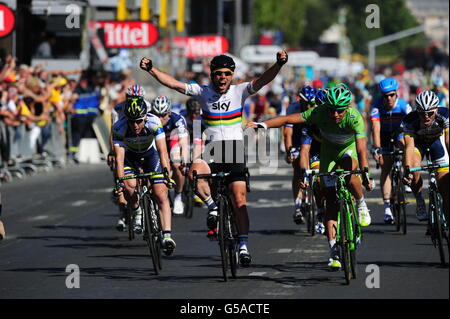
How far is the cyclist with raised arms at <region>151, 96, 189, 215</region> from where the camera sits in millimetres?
16766

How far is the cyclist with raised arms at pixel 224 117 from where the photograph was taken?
13000 mm

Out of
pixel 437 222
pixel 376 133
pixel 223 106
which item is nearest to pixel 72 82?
pixel 376 133

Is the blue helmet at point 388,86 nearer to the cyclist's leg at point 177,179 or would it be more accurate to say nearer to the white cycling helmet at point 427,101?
the cyclist's leg at point 177,179

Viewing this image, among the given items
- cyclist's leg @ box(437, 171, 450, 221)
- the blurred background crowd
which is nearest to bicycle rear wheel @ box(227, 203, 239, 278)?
cyclist's leg @ box(437, 171, 450, 221)

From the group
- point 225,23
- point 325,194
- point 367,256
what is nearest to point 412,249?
point 367,256

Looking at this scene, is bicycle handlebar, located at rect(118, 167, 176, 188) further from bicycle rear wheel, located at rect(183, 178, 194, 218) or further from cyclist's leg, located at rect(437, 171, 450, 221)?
bicycle rear wheel, located at rect(183, 178, 194, 218)

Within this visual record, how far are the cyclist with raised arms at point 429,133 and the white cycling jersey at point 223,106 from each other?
65.6 inches

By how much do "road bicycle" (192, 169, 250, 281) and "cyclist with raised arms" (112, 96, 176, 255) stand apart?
906mm

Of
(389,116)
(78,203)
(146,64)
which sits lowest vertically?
(78,203)

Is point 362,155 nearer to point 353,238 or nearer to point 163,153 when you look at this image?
point 353,238

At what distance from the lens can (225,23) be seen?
98.2 m

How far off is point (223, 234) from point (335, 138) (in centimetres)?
146

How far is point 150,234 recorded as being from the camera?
1330 centimetres

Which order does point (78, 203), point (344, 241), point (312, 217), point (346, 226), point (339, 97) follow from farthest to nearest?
point (78, 203), point (312, 217), point (339, 97), point (346, 226), point (344, 241)
